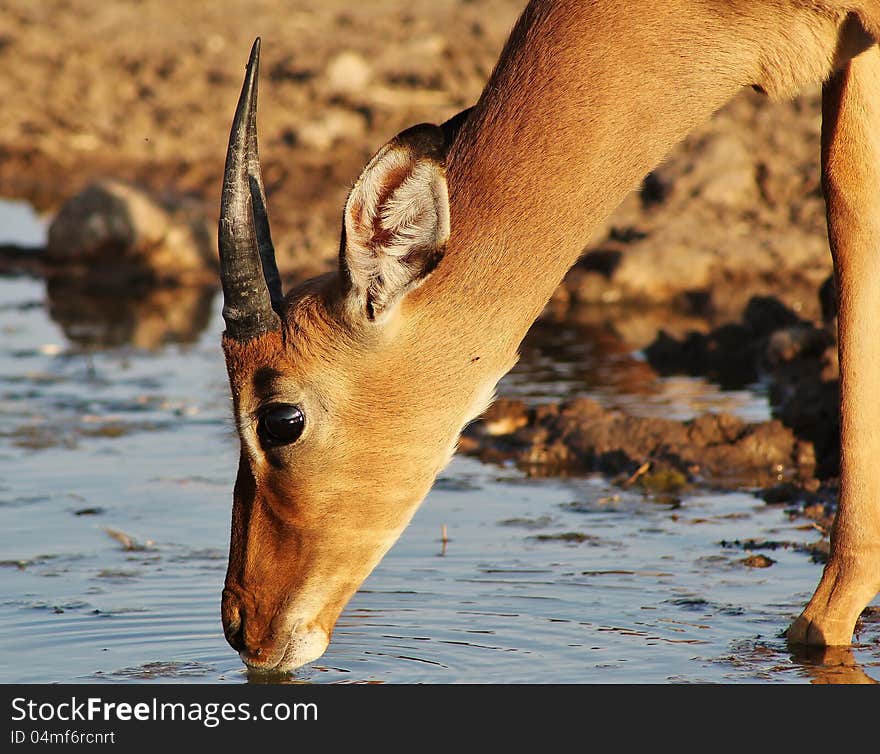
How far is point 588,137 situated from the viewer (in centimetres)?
562

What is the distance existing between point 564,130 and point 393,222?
0.76 metres

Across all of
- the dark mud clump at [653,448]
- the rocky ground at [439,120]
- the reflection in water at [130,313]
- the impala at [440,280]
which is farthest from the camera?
the reflection in water at [130,313]

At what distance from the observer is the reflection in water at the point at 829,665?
234 inches

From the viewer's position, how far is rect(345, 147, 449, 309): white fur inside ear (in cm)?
509

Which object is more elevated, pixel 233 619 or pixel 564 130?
pixel 564 130

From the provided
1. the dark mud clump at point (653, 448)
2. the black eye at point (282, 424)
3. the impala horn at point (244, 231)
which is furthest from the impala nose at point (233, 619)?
the dark mud clump at point (653, 448)

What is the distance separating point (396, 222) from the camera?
521 centimetres

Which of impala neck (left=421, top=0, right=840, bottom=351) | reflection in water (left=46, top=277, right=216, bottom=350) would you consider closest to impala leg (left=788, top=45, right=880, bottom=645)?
impala neck (left=421, top=0, right=840, bottom=351)

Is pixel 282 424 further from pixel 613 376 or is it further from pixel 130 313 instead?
pixel 130 313

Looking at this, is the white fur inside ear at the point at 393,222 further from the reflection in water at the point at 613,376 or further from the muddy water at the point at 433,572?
the reflection in water at the point at 613,376

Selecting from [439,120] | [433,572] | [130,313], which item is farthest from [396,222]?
[439,120]
